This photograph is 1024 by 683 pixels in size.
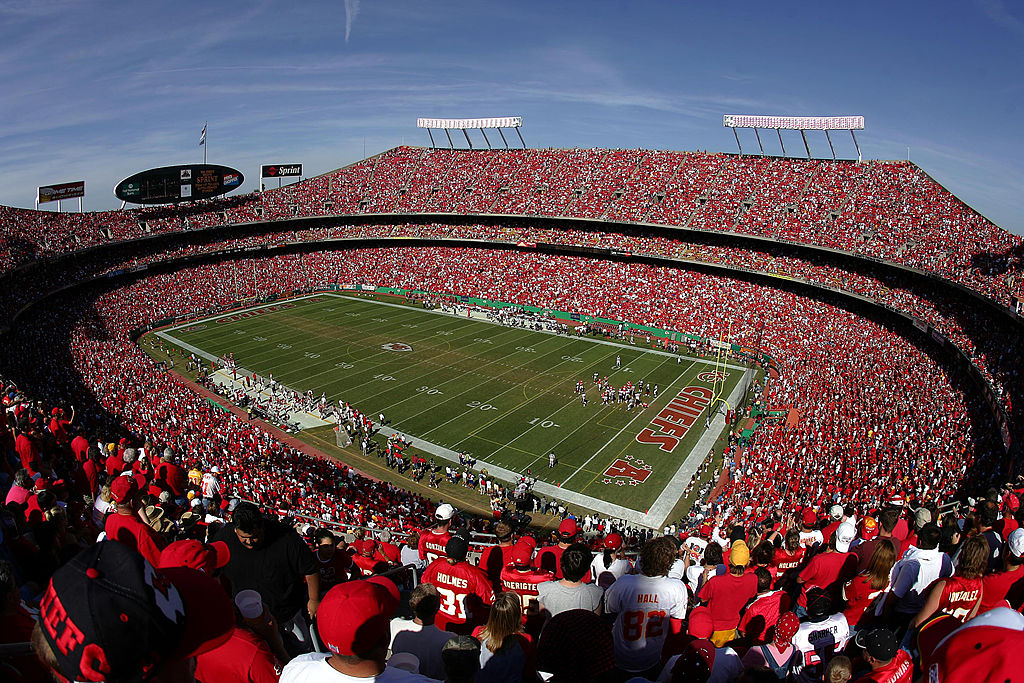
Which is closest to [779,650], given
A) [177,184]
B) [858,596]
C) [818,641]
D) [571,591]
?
[818,641]

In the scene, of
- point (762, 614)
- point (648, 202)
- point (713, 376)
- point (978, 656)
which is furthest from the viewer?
point (648, 202)

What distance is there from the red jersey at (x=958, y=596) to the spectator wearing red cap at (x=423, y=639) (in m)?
3.78

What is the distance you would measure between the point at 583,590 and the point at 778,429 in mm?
22158

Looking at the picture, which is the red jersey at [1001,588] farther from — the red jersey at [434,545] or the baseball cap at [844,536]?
the red jersey at [434,545]

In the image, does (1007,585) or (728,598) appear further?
(728,598)

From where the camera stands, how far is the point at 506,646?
143 inches

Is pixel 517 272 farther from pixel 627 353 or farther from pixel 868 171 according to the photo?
pixel 868 171

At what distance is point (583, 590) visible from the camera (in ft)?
15.4

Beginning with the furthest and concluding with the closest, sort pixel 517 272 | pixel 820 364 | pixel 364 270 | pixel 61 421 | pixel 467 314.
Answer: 1. pixel 364 270
2. pixel 517 272
3. pixel 467 314
4. pixel 820 364
5. pixel 61 421

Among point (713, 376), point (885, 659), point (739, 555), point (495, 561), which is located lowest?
point (713, 376)

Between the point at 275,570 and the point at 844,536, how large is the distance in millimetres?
6477

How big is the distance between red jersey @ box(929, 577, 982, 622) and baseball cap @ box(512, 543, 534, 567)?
3613 mm

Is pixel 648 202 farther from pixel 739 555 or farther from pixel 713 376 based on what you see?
pixel 739 555

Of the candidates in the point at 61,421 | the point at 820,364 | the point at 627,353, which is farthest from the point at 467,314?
the point at 61,421
